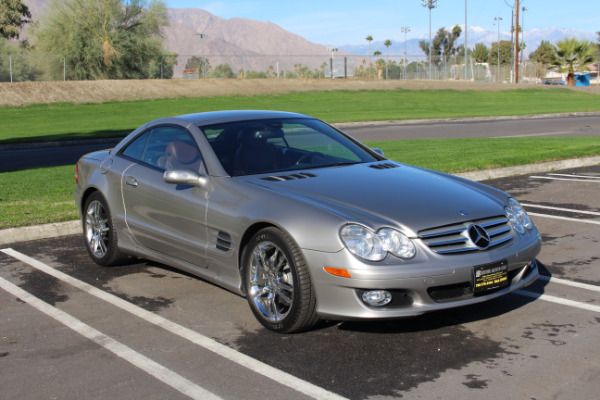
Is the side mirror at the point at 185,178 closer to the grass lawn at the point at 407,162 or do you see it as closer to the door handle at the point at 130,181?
the door handle at the point at 130,181

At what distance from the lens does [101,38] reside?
50.7m

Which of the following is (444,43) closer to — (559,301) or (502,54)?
(502,54)

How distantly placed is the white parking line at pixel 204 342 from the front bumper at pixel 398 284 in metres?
0.56

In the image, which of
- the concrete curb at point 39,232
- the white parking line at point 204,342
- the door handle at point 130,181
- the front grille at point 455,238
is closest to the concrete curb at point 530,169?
the concrete curb at point 39,232

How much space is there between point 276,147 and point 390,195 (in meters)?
1.34

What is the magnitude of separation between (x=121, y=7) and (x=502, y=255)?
51699 mm

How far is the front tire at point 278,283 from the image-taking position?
180 inches

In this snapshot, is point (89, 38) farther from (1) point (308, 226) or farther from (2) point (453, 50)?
(2) point (453, 50)

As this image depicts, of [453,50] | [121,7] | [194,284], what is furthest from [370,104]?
[453,50]

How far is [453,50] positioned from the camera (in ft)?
524

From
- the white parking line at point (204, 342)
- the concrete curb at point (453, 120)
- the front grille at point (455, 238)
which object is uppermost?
the concrete curb at point (453, 120)

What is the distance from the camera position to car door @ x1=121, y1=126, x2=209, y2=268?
18.2ft

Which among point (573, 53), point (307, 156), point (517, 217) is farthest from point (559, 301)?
point (573, 53)

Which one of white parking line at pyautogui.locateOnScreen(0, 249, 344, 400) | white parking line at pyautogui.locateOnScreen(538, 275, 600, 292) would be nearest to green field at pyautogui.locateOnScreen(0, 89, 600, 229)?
white parking line at pyautogui.locateOnScreen(0, 249, 344, 400)
